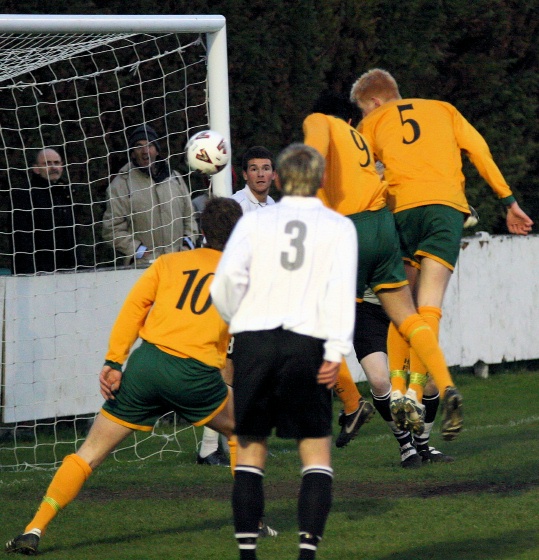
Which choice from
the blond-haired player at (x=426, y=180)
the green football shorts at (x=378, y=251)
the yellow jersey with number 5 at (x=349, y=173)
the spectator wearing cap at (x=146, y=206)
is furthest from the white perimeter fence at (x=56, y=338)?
the green football shorts at (x=378, y=251)

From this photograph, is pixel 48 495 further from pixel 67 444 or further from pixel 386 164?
pixel 67 444

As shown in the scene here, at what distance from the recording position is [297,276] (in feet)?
16.9

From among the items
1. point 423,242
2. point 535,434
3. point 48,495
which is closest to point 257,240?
point 48,495

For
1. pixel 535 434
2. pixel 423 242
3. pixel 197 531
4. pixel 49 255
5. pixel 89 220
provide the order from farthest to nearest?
pixel 89 220, pixel 49 255, pixel 535 434, pixel 423 242, pixel 197 531

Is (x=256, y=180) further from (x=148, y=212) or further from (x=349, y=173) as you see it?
(x=349, y=173)

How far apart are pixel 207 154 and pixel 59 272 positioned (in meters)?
2.21

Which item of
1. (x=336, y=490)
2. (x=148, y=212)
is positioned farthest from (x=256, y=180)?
(x=336, y=490)

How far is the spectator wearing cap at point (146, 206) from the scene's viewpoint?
10195mm

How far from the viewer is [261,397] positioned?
5.28 metres

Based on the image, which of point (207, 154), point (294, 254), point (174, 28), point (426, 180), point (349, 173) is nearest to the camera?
point (294, 254)

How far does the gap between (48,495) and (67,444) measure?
12.7ft

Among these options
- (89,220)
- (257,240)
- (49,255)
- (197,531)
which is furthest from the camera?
(89,220)

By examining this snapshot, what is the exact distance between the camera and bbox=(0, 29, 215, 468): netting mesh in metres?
9.66

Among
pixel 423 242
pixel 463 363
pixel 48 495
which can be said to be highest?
pixel 423 242
